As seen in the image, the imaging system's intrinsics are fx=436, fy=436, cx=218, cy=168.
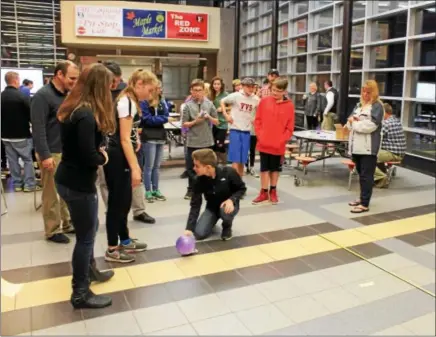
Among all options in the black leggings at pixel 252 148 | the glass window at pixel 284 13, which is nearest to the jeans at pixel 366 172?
the black leggings at pixel 252 148

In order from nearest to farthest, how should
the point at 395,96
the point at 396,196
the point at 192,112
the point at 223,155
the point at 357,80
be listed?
the point at 192,112 → the point at 396,196 → the point at 223,155 → the point at 395,96 → the point at 357,80

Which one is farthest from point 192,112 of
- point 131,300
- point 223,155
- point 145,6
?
point 145,6

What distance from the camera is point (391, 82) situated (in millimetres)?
6441

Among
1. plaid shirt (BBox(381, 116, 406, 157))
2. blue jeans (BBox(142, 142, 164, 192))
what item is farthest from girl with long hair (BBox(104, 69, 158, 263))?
plaid shirt (BBox(381, 116, 406, 157))

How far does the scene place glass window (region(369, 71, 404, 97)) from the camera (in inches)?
244

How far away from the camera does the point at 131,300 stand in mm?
2350

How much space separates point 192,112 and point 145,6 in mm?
6263

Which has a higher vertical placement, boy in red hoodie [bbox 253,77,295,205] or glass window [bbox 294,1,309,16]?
glass window [bbox 294,1,309,16]

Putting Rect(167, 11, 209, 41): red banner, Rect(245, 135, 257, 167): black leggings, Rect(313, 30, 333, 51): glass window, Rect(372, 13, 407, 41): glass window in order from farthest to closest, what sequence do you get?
Rect(167, 11, 209, 41): red banner → Rect(313, 30, 333, 51): glass window → Rect(372, 13, 407, 41): glass window → Rect(245, 135, 257, 167): black leggings

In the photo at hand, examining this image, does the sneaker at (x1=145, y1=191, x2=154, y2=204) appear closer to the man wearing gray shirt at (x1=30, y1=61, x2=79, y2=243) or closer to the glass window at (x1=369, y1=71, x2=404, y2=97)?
the man wearing gray shirt at (x1=30, y1=61, x2=79, y2=243)

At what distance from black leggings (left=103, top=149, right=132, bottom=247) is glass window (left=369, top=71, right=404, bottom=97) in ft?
15.8

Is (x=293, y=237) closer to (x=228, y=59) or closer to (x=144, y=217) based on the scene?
(x=144, y=217)

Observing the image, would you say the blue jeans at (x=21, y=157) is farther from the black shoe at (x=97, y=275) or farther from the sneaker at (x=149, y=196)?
the black shoe at (x=97, y=275)

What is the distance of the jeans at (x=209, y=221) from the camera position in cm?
330
